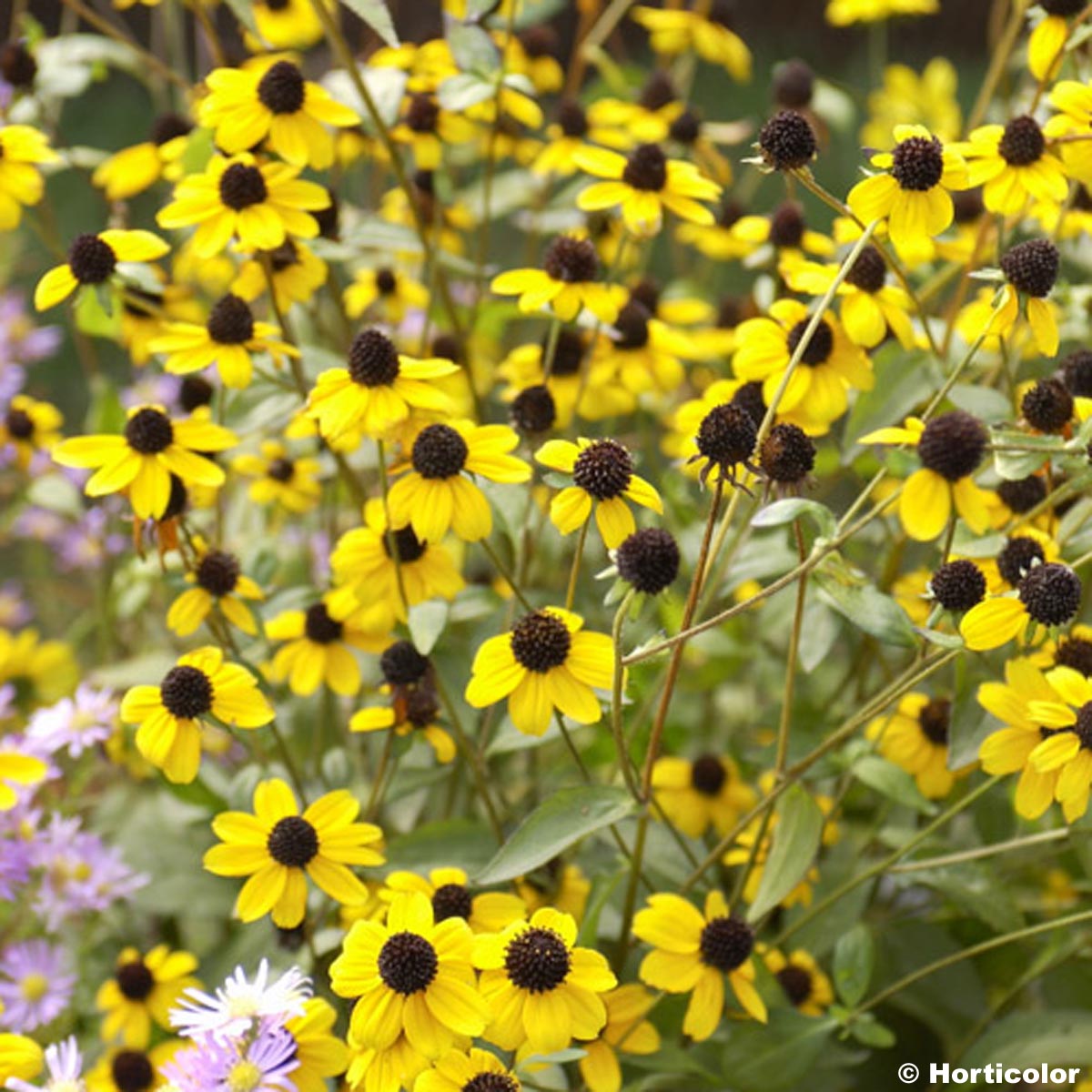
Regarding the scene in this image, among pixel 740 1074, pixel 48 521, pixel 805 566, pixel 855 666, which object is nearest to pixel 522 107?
pixel 855 666

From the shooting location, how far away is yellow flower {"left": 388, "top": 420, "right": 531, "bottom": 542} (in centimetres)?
87

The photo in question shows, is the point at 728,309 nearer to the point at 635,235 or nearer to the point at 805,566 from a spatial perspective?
the point at 635,235

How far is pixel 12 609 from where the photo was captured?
1826 mm

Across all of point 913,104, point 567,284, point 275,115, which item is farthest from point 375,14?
point 913,104

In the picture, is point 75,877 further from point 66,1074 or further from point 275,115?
point 275,115

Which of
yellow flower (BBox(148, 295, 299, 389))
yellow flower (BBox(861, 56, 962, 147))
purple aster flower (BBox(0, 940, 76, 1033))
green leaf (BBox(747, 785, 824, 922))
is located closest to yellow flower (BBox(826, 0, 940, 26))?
yellow flower (BBox(861, 56, 962, 147))

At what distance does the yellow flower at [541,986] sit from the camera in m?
0.73

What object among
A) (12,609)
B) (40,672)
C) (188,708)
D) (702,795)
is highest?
(188,708)

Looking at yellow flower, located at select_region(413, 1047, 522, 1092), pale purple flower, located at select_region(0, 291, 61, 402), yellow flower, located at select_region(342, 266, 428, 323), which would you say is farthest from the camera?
pale purple flower, located at select_region(0, 291, 61, 402)

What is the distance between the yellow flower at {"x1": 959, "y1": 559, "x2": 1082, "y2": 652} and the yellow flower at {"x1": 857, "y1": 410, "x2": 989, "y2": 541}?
0.04m

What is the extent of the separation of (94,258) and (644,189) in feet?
1.28

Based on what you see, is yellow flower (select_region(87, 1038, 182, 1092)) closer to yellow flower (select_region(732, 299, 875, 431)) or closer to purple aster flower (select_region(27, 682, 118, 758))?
purple aster flower (select_region(27, 682, 118, 758))

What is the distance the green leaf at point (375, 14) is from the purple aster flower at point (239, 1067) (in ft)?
1.95

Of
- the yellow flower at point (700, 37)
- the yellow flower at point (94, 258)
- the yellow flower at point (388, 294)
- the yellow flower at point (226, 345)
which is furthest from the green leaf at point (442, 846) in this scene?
the yellow flower at point (700, 37)
